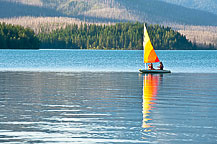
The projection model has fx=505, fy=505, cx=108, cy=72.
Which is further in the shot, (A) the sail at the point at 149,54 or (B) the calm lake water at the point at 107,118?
(A) the sail at the point at 149,54

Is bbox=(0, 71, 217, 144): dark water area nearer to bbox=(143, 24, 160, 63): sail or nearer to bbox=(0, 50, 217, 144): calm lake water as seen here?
bbox=(0, 50, 217, 144): calm lake water

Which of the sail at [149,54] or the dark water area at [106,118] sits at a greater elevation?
the sail at [149,54]

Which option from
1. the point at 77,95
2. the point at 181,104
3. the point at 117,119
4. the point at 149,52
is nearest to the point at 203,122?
the point at 117,119

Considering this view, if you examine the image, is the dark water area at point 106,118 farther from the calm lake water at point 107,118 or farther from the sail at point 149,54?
the sail at point 149,54

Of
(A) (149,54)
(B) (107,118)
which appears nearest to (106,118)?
(B) (107,118)

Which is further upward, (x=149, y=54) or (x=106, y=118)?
(x=149, y=54)

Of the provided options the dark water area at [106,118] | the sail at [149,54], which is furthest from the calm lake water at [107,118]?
the sail at [149,54]

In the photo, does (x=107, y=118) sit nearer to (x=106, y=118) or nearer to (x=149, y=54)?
(x=106, y=118)

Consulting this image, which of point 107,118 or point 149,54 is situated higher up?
point 149,54

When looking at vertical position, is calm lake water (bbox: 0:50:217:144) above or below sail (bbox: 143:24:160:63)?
below

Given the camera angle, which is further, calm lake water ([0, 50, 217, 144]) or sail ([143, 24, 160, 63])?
sail ([143, 24, 160, 63])

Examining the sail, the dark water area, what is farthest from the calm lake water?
the sail

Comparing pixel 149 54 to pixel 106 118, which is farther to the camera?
pixel 149 54

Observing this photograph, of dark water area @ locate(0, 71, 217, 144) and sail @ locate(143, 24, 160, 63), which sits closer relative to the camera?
dark water area @ locate(0, 71, 217, 144)
